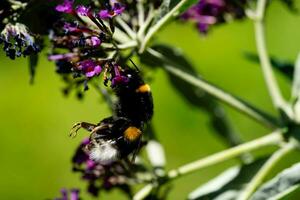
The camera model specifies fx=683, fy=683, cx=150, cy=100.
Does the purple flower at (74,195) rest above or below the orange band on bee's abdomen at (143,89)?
below

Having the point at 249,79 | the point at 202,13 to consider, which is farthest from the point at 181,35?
the point at 202,13

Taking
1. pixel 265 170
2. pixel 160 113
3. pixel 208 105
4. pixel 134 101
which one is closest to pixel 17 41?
pixel 134 101

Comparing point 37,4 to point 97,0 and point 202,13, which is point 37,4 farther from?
point 202,13

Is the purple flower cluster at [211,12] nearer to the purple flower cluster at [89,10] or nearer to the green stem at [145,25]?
the green stem at [145,25]

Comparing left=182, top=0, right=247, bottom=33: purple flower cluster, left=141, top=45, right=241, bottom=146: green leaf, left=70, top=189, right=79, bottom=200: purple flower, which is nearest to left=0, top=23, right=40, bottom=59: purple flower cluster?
left=70, top=189, right=79, bottom=200: purple flower

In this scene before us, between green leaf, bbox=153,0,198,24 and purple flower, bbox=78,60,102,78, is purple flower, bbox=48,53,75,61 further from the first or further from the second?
green leaf, bbox=153,0,198,24

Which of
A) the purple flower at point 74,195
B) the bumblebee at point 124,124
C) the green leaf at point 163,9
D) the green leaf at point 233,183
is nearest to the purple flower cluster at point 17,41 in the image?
the bumblebee at point 124,124

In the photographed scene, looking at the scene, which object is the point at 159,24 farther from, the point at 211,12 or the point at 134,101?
the point at 211,12
